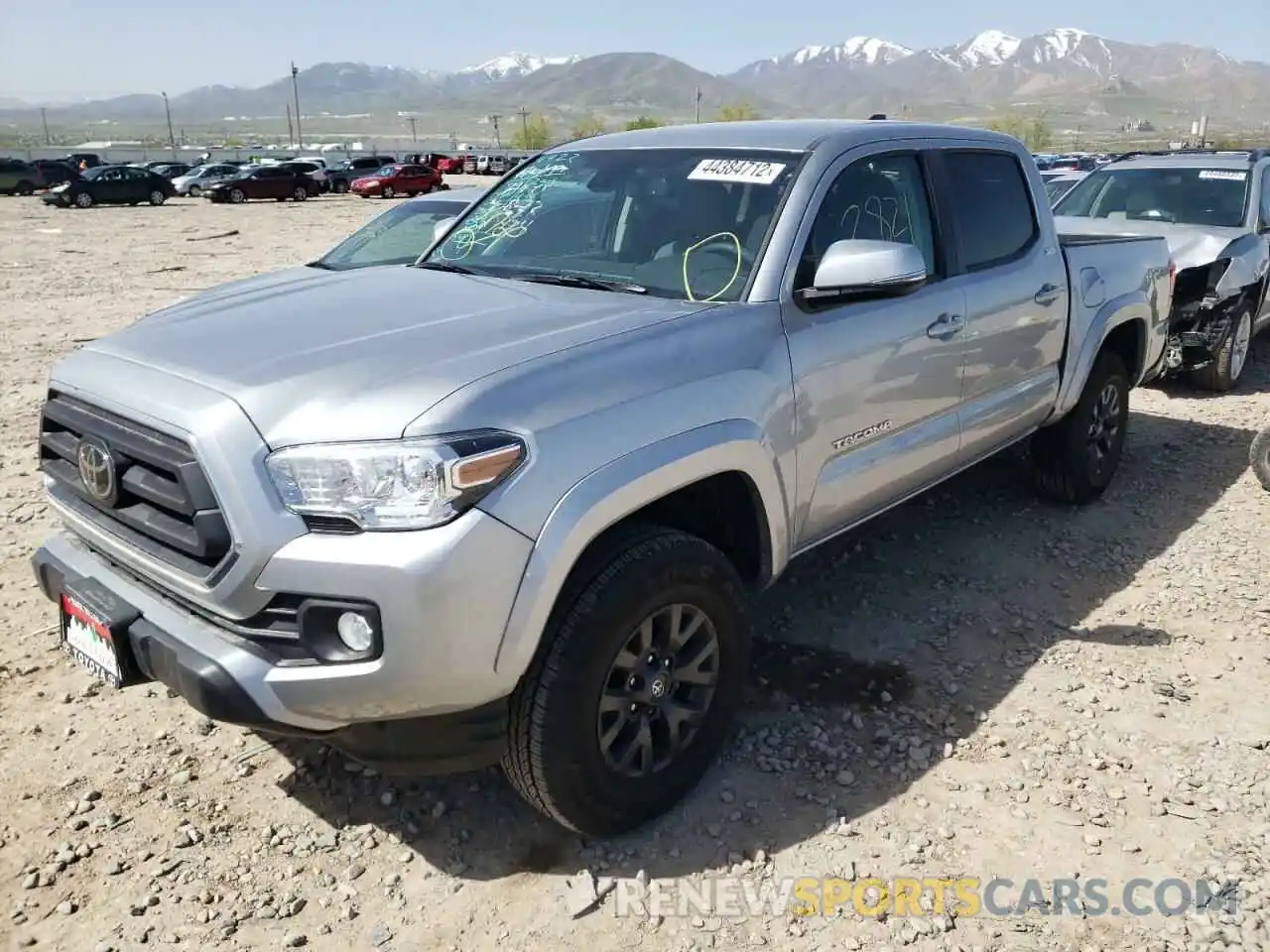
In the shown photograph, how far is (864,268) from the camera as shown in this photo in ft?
10.0

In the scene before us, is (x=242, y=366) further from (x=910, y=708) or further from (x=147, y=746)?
(x=910, y=708)

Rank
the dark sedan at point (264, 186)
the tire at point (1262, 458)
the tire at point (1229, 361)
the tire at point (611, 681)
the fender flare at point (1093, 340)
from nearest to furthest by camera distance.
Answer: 1. the tire at point (611, 681)
2. the fender flare at point (1093, 340)
3. the tire at point (1262, 458)
4. the tire at point (1229, 361)
5. the dark sedan at point (264, 186)

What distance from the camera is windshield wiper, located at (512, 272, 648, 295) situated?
10.7 ft

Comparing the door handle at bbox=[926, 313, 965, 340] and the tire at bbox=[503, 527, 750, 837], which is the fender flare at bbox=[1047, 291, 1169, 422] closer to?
the door handle at bbox=[926, 313, 965, 340]

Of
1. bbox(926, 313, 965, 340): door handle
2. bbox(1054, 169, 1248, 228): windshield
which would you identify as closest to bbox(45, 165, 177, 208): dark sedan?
bbox(1054, 169, 1248, 228): windshield

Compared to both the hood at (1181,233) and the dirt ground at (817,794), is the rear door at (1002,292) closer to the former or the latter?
the dirt ground at (817,794)

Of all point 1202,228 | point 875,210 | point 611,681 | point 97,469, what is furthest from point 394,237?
point 1202,228

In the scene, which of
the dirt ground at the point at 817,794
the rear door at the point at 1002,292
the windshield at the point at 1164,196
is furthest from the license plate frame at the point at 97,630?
the windshield at the point at 1164,196

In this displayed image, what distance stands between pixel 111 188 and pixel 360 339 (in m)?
38.0

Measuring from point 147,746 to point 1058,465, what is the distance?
4463 millimetres

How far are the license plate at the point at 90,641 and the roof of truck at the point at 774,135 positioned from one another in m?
2.52

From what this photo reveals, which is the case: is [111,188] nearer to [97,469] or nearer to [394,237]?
[394,237]

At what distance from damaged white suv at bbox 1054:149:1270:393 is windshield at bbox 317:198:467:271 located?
4.86m

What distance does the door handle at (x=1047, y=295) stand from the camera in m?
4.47
